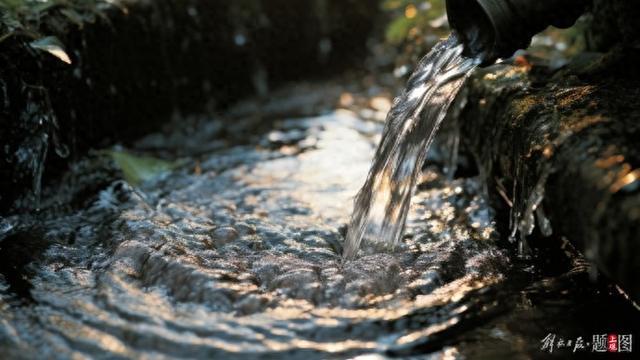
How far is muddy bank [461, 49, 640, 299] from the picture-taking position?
1.88 meters

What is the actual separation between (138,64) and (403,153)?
2.48m

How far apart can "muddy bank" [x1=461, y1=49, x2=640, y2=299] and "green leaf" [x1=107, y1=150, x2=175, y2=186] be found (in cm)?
192

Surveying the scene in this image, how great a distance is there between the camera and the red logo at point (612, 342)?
201 cm

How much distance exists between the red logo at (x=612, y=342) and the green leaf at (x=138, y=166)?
8.66ft

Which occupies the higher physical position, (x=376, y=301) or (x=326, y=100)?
(x=326, y=100)

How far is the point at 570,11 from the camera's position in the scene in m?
2.54

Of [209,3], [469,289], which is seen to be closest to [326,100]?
[209,3]

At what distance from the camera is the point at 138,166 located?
400cm

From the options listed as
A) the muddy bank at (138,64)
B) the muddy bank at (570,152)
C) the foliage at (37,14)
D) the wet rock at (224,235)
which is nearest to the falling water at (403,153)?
the muddy bank at (570,152)

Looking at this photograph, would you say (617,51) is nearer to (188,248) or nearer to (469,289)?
(469,289)

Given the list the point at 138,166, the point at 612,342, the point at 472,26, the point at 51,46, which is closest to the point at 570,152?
the point at 612,342

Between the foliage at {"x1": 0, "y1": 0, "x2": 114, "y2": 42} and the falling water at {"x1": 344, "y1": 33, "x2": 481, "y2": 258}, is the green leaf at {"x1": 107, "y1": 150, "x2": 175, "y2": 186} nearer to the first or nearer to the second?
the foliage at {"x1": 0, "y1": 0, "x2": 114, "y2": 42}

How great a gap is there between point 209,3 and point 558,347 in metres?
4.43

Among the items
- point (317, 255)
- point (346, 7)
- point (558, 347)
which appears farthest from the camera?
point (346, 7)
